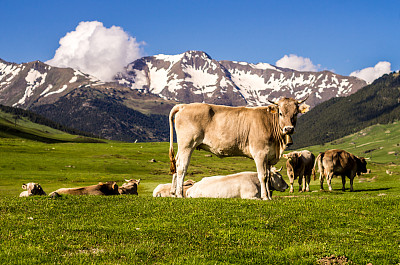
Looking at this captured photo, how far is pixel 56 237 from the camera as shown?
39.7 feet

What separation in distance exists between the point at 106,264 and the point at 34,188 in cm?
2309

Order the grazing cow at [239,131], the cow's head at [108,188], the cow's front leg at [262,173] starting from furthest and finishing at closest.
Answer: the cow's head at [108,188]
the grazing cow at [239,131]
the cow's front leg at [262,173]

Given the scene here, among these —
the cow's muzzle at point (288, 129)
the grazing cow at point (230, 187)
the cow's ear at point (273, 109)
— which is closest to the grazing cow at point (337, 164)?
the grazing cow at point (230, 187)

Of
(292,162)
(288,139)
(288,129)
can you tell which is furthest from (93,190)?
(292,162)

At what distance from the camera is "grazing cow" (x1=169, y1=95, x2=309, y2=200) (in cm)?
2069

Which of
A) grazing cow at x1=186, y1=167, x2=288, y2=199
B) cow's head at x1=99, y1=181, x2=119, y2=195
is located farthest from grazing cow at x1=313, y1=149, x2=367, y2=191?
cow's head at x1=99, y1=181, x2=119, y2=195

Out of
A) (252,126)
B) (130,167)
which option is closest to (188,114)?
(252,126)

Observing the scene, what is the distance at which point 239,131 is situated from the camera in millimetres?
21109

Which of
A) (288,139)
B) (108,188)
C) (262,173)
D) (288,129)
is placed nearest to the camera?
(288,129)

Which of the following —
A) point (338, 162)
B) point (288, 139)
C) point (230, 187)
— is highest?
point (288, 139)

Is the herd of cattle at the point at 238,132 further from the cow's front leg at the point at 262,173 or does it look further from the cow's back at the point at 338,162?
the cow's back at the point at 338,162

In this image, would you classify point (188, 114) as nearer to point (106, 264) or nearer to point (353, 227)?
point (353, 227)

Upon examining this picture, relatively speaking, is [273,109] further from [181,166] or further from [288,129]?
[181,166]

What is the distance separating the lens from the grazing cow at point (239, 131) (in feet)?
67.9
